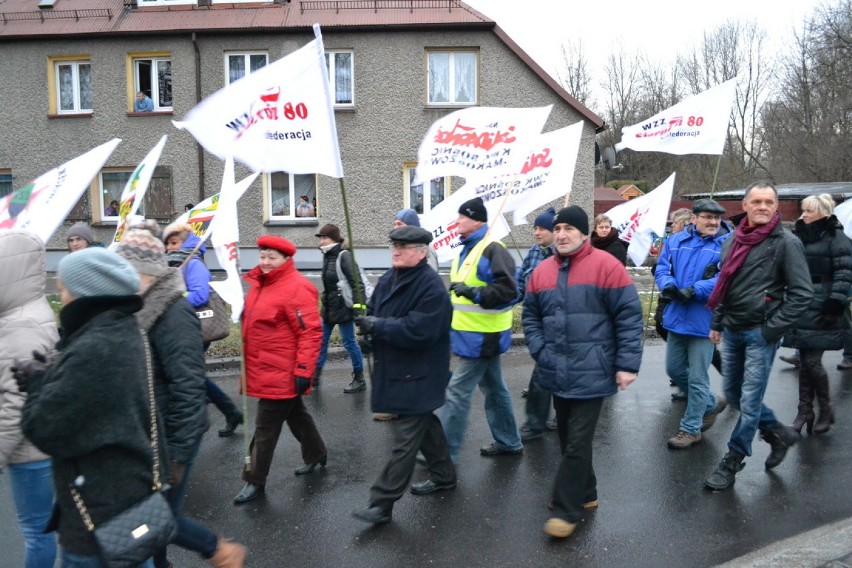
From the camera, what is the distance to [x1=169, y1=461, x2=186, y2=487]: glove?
10.6 ft

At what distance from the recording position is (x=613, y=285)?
162 inches

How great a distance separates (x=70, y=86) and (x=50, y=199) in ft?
59.5

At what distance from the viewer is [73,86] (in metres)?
19.7

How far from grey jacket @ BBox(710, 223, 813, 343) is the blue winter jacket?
0.68 m

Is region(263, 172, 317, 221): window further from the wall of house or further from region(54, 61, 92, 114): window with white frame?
region(54, 61, 92, 114): window with white frame

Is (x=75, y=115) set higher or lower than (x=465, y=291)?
higher

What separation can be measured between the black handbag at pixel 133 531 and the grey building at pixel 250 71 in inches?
658

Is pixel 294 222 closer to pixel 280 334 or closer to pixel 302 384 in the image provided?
pixel 280 334

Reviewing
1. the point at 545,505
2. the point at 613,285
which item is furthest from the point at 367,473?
the point at 613,285

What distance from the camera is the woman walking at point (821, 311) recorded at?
19.8 ft

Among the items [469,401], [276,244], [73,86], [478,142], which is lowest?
[469,401]

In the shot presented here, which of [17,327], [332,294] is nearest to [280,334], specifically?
[17,327]

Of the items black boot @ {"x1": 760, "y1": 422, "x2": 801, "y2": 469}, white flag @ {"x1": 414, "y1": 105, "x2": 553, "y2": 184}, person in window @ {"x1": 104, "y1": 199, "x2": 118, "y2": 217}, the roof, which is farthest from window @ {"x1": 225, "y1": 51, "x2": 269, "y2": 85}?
black boot @ {"x1": 760, "y1": 422, "x2": 801, "y2": 469}

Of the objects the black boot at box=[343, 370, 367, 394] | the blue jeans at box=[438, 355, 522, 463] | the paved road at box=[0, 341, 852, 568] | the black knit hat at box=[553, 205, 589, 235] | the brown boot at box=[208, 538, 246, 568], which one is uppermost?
the black knit hat at box=[553, 205, 589, 235]
